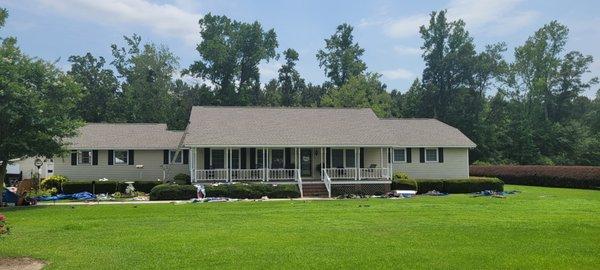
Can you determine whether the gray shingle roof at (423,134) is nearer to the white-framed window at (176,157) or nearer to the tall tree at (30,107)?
the white-framed window at (176,157)

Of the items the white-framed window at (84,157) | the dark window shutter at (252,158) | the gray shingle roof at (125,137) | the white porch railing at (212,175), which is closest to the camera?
the white porch railing at (212,175)

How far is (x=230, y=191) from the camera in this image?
97.0 feet

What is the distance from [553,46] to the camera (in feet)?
227

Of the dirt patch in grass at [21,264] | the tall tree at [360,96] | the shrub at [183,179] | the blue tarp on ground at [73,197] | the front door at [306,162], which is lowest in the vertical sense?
the blue tarp on ground at [73,197]

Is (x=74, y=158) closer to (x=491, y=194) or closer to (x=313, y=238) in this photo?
(x=491, y=194)

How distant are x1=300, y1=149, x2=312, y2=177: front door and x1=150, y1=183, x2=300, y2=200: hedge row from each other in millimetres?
4622

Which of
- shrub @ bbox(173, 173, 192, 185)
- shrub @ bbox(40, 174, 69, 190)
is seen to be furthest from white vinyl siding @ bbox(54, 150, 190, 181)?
shrub @ bbox(173, 173, 192, 185)

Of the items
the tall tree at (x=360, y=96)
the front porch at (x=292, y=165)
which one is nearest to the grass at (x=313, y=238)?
the front porch at (x=292, y=165)

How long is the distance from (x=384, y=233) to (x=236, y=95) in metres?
51.4

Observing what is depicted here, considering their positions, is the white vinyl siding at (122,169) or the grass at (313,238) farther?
the white vinyl siding at (122,169)

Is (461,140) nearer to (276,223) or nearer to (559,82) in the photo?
(276,223)

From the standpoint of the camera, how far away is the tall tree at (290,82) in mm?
77062

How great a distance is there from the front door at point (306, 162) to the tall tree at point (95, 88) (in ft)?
117

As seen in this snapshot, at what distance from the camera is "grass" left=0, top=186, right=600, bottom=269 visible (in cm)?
1107
